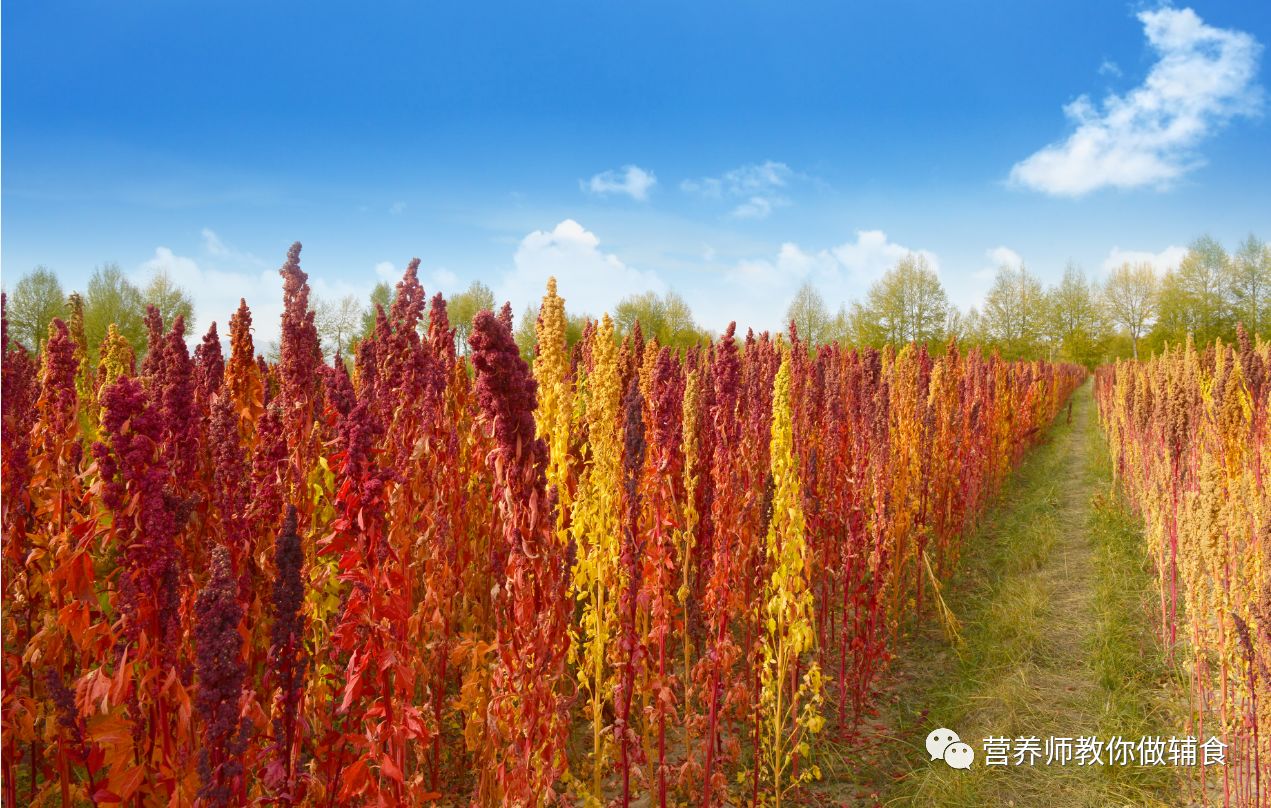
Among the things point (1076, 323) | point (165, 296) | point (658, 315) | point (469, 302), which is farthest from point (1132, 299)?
point (165, 296)

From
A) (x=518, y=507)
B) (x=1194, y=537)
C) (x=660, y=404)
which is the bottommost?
(x=1194, y=537)

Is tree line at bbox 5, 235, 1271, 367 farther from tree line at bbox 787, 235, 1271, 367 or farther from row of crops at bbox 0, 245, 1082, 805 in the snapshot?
row of crops at bbox 0, 245, 1082, 805

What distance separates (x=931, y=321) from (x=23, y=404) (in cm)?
3918

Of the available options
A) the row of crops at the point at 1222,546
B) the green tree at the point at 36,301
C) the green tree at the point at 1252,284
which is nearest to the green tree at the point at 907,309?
the green tree at the point at 1252,284

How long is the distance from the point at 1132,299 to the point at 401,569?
4651 centimetres

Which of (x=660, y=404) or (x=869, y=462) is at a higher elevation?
(x=660, y=404)

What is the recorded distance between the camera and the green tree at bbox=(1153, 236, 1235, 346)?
106 ft

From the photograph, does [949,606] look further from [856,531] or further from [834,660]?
[856,531]

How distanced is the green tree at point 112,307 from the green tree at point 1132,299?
51770 mm

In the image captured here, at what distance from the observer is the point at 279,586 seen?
5.36ft

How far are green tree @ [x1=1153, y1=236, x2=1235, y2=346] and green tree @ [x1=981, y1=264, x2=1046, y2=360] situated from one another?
17.5 feet

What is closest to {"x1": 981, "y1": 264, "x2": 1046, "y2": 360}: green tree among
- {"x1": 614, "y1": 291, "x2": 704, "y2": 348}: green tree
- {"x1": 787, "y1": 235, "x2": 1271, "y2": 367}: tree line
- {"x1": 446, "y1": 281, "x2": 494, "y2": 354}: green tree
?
{"x1": 787, "y1": 235, "x2": 1271, "y2": 367}: tree line

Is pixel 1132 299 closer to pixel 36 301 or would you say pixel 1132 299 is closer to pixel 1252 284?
pixel 1252 284

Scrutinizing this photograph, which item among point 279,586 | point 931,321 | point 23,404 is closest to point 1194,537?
point 279,586
